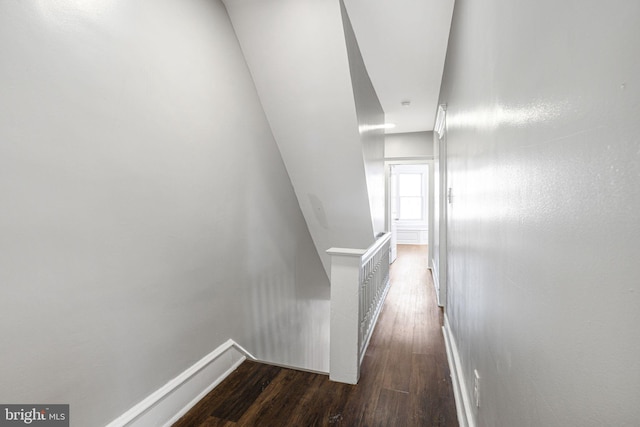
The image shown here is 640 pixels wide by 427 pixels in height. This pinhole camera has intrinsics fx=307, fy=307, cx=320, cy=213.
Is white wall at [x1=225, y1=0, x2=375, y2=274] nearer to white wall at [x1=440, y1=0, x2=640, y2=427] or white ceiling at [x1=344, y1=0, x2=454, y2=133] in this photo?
white ceiling at [x1=344, y1=0, x2=454, y2=133]

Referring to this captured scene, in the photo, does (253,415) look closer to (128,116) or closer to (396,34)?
(128,116)

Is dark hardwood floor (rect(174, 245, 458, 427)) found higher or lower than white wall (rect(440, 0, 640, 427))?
lower

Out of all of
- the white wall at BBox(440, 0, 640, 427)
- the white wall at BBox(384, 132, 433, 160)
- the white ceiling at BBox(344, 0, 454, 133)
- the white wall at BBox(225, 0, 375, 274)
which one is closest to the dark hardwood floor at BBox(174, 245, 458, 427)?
the white wall at BBox(440, 0, 640, 427)

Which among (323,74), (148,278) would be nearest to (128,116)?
(148,278)

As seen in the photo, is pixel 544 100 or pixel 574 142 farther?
pixel 544 100

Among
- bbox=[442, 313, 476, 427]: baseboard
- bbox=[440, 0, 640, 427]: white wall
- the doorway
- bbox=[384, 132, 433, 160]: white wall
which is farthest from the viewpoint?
the doorway

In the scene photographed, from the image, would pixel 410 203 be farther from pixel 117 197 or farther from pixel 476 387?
pixel 117 197

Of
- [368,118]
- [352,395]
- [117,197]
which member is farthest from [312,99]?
[352,395]

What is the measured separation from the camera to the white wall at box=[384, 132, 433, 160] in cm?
558

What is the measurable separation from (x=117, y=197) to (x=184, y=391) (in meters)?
1.20

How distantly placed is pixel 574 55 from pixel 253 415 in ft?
6.79

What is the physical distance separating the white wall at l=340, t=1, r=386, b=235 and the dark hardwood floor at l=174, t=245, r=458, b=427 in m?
1.51

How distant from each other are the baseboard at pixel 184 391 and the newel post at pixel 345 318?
75 centimetres

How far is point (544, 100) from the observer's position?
2.09 ft
